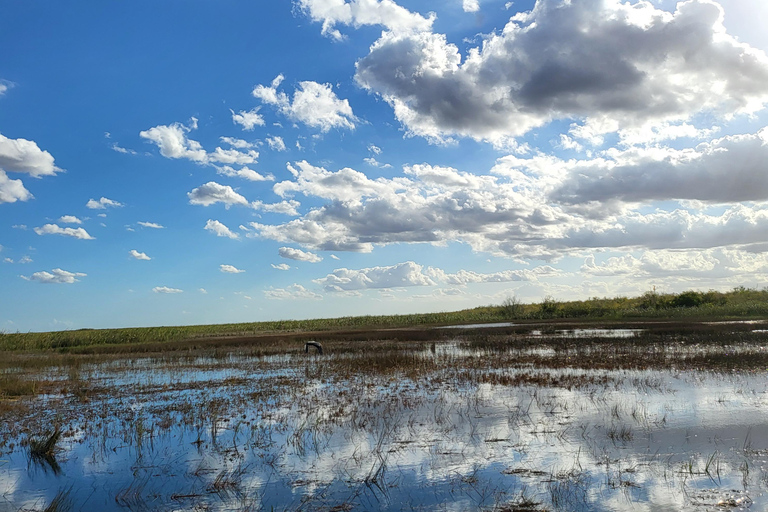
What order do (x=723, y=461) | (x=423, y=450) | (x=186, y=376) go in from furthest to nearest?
1. (x=186, y=376)
2. (x=423, y=450)
3. (x=723, y=461)

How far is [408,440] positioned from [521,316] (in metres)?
70.4

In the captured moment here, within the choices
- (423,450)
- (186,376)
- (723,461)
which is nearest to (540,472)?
(423,450)

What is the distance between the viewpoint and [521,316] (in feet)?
258

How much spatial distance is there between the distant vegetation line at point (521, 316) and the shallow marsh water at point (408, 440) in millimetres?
29657

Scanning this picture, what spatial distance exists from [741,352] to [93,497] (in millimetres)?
26748

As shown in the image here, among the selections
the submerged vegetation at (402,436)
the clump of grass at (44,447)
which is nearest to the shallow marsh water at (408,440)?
the submerged vegetation at (402,436)

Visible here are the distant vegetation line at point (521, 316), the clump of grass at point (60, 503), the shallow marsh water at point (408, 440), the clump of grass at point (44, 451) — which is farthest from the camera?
the distant vegetation line at point (521, 316)

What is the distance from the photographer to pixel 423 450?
34.4 feet

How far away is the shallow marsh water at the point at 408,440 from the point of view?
822cm

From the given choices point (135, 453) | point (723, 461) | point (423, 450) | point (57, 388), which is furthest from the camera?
point (57, 388)

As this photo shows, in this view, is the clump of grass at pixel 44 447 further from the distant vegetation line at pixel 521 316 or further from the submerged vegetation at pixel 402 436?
the distant vegetation line at pixel 521 316

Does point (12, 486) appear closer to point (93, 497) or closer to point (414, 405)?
point (93, 497)

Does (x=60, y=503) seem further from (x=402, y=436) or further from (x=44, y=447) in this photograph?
(x=402, y=436)

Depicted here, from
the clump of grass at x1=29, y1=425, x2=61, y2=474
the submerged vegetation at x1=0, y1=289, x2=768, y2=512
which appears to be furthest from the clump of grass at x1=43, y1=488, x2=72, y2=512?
the clump of grass at x1=29, y1=425, x2=61, y2=474
